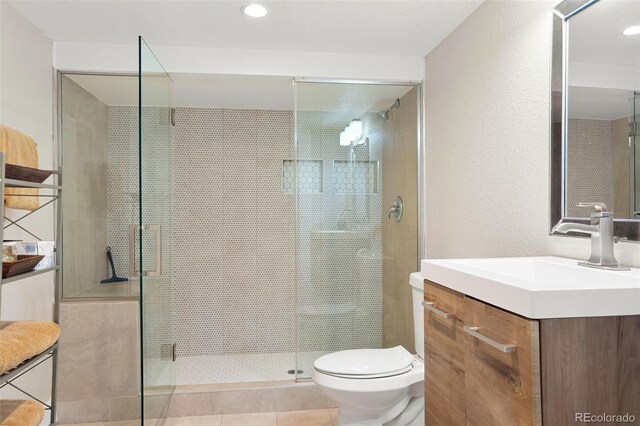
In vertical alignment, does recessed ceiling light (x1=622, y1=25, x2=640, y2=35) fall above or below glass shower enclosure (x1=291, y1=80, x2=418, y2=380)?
above

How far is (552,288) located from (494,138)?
4.01 feet

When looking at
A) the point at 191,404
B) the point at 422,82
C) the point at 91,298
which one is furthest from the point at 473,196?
the point at 91,298

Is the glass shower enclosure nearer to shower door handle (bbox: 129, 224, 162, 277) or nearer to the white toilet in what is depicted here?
the white toilet

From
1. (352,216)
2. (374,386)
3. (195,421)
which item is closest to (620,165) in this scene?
(374,386)

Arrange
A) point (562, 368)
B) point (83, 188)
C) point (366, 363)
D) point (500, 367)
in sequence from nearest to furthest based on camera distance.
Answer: point (562, 368) < point (500, 367) < point (366, 363) < point (83, 188)

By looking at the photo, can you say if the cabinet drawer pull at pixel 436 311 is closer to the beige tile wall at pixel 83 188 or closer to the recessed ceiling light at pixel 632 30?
the recessed ceiling light at pixel 632 30

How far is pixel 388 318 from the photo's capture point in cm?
293

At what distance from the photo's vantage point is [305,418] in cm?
268

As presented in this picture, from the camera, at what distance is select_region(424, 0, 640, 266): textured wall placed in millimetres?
1700

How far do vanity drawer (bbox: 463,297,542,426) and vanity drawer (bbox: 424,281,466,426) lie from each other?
0.05 m

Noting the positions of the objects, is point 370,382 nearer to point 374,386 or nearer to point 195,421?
point 374,386

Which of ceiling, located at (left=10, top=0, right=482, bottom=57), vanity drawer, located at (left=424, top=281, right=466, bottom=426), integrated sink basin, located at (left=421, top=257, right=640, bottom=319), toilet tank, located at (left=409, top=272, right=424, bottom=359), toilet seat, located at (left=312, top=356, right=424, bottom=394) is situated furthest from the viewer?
toilet tank, located at (left=409, top=272, right=424, bottom=359)

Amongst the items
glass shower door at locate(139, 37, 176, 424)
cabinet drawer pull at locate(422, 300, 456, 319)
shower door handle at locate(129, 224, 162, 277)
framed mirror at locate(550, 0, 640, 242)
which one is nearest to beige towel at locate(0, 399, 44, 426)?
glass shower door at locate(139, 37, 176, 424)

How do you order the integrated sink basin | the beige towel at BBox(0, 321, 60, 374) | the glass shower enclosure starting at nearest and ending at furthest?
1. the integrated sink basin
2. the beige towel at BBox(0, 321, 60, 374)
3. the glass shower enclosure
